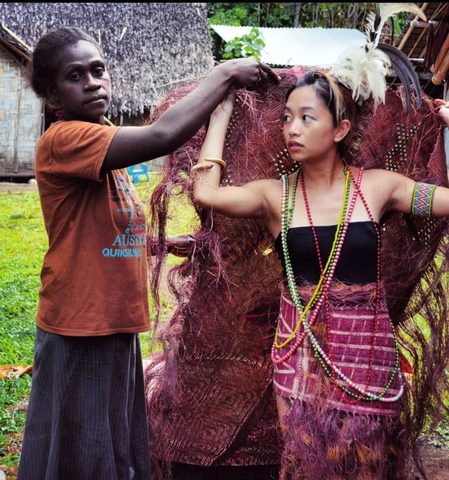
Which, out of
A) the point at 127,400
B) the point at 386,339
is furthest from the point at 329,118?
the point at 127,400

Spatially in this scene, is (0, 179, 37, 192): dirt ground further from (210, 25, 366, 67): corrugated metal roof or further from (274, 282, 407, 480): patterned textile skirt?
(274, 282, 407, 480): patterned textile skirt

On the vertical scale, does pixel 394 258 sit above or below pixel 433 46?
below

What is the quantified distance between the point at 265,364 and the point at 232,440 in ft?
1.24

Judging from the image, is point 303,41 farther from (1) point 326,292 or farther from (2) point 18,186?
(1) point 326,292

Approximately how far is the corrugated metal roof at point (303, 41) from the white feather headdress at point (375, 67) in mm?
14724

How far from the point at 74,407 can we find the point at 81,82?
1.09 m

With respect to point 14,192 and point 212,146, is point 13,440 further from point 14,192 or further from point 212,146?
point 14,192

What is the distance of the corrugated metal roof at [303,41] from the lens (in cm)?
1747

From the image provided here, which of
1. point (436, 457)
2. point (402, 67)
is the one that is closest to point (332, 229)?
point (402, 67)

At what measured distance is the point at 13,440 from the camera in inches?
141

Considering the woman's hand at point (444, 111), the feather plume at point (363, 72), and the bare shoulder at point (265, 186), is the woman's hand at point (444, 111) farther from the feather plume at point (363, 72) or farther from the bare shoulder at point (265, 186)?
the bare shoulder at point (265, 186)

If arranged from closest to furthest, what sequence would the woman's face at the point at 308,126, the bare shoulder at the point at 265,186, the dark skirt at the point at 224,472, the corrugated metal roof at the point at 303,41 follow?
the woman's face at the point at 308,126 → the bare shoulder at the point at 265,186 → the dark skirt at the point at 224,472 → the corrugated metal roof at the point at 303,41

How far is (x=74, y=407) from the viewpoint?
2293mm

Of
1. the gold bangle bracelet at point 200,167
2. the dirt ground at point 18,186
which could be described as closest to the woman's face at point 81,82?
the gold bangle bracelet at point 200,167
